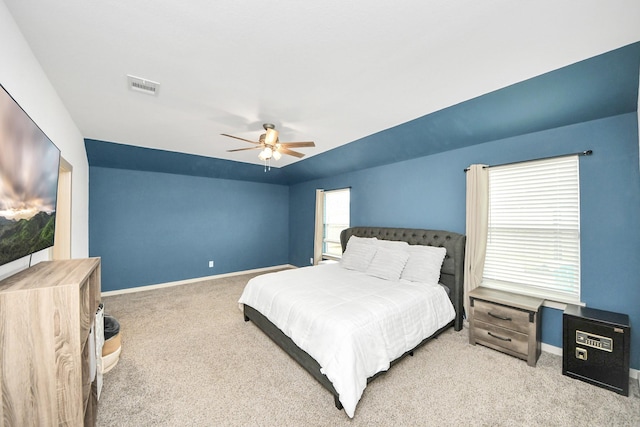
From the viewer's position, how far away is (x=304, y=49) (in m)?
1.72

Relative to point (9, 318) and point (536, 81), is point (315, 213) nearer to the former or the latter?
point (536, 81)

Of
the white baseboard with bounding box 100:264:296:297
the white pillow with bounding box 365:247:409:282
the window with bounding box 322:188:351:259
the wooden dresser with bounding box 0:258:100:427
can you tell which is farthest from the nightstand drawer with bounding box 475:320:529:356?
the white baseboard with bounding box 100:264:296:297

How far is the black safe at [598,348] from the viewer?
199cm

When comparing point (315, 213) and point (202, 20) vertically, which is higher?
point (202, 20)

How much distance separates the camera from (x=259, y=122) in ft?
9.83

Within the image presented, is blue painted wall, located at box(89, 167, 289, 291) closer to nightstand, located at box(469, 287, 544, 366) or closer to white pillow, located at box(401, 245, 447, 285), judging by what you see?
white pillow, located at box(401, 245, 447, 285)

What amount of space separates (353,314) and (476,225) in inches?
80.5

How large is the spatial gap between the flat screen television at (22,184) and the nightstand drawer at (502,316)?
3.66 metres

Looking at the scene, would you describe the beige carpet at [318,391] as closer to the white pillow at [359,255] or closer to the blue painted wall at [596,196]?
the blue painted wall at [596,196]

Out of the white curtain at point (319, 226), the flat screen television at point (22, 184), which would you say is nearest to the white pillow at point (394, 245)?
the white curtain at point (319, 226)

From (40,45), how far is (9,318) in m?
1.77

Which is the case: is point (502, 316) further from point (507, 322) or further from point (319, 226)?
point (319, 226)

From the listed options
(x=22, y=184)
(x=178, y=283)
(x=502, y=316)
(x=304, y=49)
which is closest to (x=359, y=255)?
(x=502, y=316)

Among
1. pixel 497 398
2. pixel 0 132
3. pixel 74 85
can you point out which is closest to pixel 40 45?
pixel 74 85
